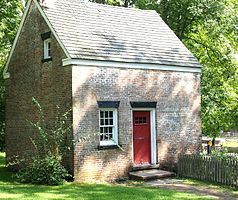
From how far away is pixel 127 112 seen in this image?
17500 millimetres

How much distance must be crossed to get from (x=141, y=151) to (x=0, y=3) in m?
12.7

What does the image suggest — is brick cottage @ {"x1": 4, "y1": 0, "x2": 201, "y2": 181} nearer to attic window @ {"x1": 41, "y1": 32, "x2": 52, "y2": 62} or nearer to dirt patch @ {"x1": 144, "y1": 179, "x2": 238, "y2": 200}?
attic window @ {"x1": 41, "y1": 32, "x2": 52, "y2": 62}

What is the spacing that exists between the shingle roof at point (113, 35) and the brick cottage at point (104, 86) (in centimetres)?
5

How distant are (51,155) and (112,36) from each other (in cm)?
640

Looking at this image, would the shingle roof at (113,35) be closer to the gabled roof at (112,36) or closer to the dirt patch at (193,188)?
the gabled roof at (112,36)

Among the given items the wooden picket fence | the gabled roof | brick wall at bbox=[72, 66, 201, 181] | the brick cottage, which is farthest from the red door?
the gabled roof

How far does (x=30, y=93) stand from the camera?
19.0 metres

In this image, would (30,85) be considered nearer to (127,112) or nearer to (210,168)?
(127,112)

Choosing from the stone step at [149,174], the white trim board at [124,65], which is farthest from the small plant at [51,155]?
the stone step at [149,174]

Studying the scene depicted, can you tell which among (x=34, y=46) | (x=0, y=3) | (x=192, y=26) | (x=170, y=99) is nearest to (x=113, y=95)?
(x=170, y=99)

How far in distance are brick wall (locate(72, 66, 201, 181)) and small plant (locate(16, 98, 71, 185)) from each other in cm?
60

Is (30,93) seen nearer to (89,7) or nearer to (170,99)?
(89,7)

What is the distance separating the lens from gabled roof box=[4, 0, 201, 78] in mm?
16766

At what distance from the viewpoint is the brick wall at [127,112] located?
1608 centimetres
